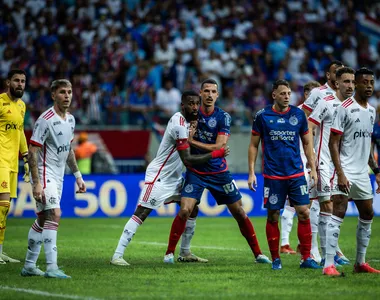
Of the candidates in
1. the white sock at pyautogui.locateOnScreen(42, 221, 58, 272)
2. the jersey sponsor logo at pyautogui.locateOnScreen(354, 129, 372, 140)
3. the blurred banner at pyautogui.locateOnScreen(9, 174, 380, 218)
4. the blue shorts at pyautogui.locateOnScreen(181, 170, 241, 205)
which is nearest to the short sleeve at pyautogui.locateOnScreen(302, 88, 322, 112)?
the blue shorts at pyautogui.locateOnScreen(181, 170, 241, 205)

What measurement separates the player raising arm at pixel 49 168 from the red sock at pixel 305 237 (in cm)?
Result: 326

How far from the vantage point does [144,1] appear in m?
28.1

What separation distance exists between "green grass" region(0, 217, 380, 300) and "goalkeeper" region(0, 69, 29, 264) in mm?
1057

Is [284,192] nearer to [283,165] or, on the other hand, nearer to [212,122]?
[283,165]

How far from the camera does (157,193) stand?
1170cm

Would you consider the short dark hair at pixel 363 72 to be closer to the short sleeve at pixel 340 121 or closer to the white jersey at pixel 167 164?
the short sleeve at pixel 340 121

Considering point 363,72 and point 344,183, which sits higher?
point 363,72

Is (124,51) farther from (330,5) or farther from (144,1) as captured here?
(330,5)

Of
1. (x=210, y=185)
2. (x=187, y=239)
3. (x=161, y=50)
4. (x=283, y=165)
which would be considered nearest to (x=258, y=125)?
(x=283, y=165)

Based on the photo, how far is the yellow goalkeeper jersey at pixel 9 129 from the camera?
12.1 m

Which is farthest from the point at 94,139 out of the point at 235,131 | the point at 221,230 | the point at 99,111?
the point at 221,230

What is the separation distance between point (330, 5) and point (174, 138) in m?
21.7

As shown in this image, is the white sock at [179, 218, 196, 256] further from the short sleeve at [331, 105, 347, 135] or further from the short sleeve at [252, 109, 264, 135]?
the short sleeve at [331, 105, 347, 135]

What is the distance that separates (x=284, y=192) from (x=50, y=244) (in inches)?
128
